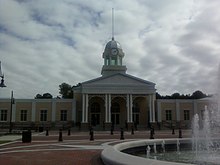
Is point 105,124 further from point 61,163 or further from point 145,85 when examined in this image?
point 61,163

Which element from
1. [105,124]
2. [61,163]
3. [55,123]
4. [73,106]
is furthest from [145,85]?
[61,163]

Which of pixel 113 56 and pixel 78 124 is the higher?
pixel 113 56

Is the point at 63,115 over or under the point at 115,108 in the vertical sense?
under

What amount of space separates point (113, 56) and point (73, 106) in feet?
45.2

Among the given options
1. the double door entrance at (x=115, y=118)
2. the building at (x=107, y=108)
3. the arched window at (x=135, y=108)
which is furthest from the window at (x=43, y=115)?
the arched window at (x=135, y=108)

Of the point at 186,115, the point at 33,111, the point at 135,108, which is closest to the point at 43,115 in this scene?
the point at 33,111

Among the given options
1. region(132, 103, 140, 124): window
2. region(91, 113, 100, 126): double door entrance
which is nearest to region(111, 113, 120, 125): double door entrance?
region(91, 113, 100, 126): double door entrance

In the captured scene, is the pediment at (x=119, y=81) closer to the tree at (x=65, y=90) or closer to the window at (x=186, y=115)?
the window at (x=186, y=115)

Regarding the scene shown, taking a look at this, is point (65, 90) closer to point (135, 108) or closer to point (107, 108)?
point (135, 108)

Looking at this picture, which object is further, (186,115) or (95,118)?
(186,115)

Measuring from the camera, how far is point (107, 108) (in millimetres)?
57219

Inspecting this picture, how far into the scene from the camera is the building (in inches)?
2272

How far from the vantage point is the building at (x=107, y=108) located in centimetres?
5770

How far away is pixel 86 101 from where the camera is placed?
5753 cm
